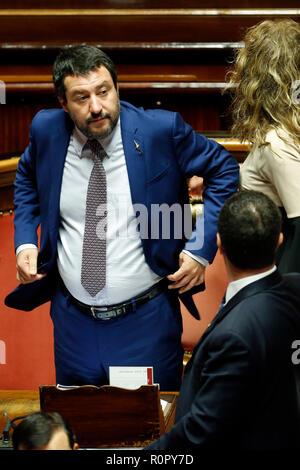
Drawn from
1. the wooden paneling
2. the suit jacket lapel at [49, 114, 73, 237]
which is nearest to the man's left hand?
the suit jacket lapel at [49, 114, 73, 237]

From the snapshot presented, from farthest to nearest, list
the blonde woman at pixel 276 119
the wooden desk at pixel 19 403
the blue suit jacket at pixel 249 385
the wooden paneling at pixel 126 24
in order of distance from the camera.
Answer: the wooden paneling at pixel 126 24 < the wooden desk at pixel 19 403 < the blonde woman at pixel 276 119 < the blue suit jacket at pixel 249 385

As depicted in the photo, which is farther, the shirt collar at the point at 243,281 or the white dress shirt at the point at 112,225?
the white dress shirt at the point at 112,225

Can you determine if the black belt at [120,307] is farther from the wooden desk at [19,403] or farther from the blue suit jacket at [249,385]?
the blue suit jacket at [249,385]

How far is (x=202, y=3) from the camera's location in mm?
2158

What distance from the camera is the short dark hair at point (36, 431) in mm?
722

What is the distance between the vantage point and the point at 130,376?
100 centimetres

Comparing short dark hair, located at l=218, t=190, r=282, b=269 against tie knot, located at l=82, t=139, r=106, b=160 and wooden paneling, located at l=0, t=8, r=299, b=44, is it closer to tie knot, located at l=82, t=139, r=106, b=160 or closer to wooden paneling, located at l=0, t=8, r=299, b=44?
tie knot, located at l=82, t=139, r=106, b=160

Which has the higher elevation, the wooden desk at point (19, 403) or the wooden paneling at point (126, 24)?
the wooden paneling at point (126, 24)

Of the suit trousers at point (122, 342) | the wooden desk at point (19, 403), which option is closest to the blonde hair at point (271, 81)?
the suit trousers at point (122, 342)

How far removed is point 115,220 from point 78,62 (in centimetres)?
A: 25

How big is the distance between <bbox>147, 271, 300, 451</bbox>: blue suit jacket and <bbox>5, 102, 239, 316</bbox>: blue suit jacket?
0.34 meters

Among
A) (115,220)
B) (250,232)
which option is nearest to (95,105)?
(115,220)

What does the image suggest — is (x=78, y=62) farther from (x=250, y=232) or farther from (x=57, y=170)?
(x=250, y=232)
